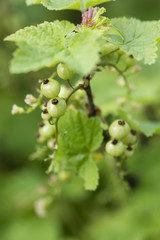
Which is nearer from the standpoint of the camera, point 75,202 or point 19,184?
point 75,202

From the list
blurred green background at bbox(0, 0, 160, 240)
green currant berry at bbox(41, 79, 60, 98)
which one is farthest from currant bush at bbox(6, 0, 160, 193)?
blurred green background at bbox(0, 0, 160, 240)

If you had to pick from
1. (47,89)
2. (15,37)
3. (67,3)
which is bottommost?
(47,89)

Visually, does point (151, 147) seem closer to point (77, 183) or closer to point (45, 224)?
point (77, 183)

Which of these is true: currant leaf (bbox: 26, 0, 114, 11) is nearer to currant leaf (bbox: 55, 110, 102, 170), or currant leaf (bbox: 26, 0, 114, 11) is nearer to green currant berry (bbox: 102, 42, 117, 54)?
green currant berry (bbox: 102, 42, 117, 54)

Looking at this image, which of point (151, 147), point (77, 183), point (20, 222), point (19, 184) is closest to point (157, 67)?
point (151, 147)

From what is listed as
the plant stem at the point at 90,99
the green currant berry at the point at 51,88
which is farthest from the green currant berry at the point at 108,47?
the green currant berry at the point at 51,88

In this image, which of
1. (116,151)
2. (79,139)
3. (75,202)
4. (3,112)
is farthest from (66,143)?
(3,112)

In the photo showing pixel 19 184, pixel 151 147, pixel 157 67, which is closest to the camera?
pixel 151 147

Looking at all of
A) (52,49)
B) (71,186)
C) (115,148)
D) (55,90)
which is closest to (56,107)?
(55,90)

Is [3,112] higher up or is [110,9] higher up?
[110,9]

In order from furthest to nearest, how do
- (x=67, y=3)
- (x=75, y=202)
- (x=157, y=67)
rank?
(x=157, y=67) < (x=75, y=202) < (x=67, y=3)
